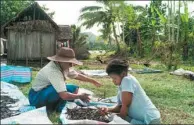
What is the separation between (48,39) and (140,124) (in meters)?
12.9

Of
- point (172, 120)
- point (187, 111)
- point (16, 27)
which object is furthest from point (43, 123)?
point (16, 27)

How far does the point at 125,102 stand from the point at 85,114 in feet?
1.81

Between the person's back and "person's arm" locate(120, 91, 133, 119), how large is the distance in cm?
5

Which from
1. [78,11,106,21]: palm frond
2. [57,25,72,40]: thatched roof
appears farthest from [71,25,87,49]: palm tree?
[57,25,72,40]: thatched roof

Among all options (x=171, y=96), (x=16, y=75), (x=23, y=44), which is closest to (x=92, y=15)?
(x=23, y=44)

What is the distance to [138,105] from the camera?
13.7 feet

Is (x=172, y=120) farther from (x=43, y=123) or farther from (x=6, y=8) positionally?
(x=6, y=8)

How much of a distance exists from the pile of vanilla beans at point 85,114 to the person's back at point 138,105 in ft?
1.18

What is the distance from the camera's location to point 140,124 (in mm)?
4160

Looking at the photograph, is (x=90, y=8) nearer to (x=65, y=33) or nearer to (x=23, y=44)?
(x=65, y=33)

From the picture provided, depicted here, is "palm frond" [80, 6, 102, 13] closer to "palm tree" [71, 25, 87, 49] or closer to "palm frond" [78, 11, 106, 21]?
"palm frond" [78, 11, 106, 21]

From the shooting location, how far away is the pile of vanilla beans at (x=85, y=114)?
422 cm

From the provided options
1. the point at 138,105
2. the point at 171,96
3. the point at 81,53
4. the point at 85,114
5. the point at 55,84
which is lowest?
the point at 81,53

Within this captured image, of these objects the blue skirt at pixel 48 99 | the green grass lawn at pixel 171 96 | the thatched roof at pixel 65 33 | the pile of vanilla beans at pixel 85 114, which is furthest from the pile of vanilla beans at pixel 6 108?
the thatched roof at pixel 65 33
